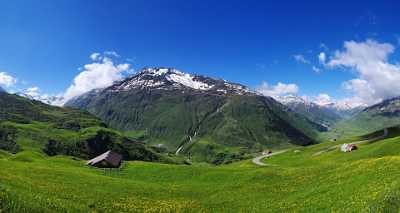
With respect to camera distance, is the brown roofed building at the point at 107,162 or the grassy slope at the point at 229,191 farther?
the brown roofed building at the point at 107,162

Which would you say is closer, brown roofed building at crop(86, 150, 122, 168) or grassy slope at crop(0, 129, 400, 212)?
grassy slope at crop(0, 129, 400, 212)

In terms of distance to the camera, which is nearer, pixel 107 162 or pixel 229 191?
pixel 229 191

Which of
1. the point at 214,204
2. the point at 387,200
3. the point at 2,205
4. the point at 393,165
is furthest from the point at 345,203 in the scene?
the point at 2,205

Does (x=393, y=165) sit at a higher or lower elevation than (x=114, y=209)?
higher

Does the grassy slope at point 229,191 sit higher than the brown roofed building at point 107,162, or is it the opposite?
the brown roofed building at point 107,162

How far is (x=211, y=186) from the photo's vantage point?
5269cm

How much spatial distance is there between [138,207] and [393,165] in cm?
2505

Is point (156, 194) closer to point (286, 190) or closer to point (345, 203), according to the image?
point (286, 190)

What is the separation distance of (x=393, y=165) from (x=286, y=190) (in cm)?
1131

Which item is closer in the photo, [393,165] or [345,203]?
[345,203]

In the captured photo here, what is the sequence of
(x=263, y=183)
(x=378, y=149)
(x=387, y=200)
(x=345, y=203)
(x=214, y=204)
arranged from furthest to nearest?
(x=378, y=149) → (x=263, y=183) → (x=214, y=204) → (x=345, y=203) → (x=387, y=200)

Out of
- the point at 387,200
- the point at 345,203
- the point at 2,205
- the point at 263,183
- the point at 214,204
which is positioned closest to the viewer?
the point at 2,205

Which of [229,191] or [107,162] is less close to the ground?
[107,162]

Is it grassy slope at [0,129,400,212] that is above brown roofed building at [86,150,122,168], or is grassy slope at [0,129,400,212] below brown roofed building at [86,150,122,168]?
below
